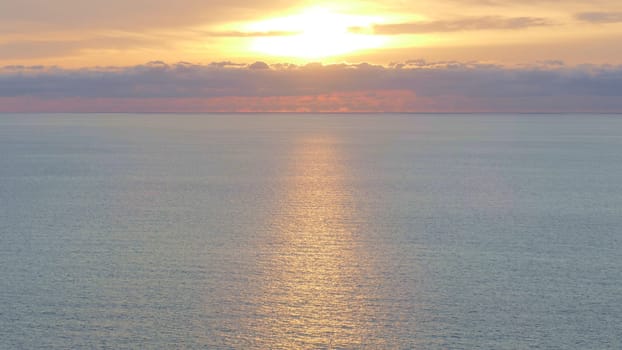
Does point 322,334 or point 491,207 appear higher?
point 491,207

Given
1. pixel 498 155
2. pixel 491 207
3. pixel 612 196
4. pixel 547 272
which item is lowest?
pixel 547 272

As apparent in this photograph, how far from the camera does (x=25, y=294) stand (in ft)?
151

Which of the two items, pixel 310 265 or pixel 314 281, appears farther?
pixel 310 265

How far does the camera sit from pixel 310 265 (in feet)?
176

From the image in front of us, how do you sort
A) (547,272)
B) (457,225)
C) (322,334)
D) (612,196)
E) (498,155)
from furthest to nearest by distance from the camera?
1. (498,155)
2. (612,196)
3. (457,225)
4. (547,272)
5. (322,334)

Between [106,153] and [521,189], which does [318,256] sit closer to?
[521,189]

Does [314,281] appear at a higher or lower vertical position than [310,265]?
lower

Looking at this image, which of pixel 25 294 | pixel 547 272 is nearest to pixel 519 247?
pixel 547 272

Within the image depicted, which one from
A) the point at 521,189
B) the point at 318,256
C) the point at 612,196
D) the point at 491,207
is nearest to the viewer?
the point at 318,256

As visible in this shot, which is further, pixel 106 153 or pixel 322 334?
pixel 106 153

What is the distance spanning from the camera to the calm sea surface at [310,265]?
3981 centimetres

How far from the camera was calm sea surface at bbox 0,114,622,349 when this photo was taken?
131 feet

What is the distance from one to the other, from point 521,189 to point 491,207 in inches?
757

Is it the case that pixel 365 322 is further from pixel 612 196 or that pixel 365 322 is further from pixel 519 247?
pixel 612 196
